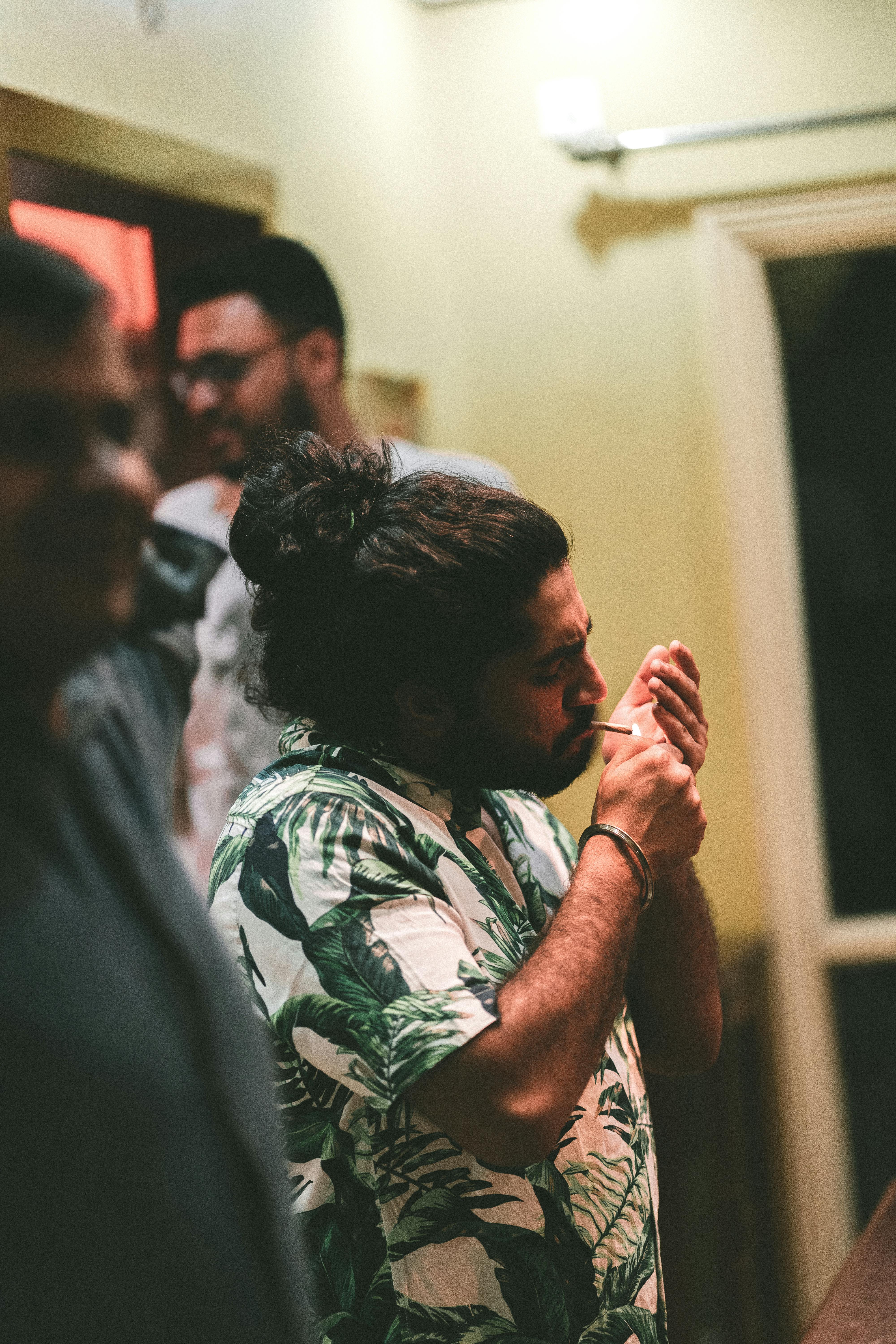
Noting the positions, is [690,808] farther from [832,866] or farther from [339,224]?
[832,866]

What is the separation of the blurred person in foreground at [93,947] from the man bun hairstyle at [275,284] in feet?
4.80

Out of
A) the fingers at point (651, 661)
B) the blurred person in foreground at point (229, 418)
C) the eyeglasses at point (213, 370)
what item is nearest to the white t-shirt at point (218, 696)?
the blurred person in foreground at point (229, 418)

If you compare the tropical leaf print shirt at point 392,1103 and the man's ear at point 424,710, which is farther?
the man's ear at point 424,710

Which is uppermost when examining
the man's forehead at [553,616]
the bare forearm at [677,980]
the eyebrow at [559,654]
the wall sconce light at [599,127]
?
the wall sconce light at [599,127]

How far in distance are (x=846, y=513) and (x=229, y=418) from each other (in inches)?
56.0

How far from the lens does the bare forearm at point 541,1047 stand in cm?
81

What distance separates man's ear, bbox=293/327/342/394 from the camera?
1946 mm

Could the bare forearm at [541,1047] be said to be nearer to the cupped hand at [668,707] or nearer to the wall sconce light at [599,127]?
the cupped hand at [668,707]

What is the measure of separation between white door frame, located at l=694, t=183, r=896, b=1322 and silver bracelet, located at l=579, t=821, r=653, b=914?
1655 mm

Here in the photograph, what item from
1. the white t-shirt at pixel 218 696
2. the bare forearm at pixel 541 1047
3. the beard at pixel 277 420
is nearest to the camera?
the bare forearm at pixel 541 1047

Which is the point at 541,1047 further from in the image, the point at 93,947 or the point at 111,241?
the point at 111,241

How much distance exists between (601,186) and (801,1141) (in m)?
1.96

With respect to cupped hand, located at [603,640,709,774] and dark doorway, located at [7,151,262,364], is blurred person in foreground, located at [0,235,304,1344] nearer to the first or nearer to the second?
cupped hand, located at [603,640,709,774]

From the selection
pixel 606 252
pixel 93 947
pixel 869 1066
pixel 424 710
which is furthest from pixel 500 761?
pixel 869 1066
